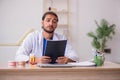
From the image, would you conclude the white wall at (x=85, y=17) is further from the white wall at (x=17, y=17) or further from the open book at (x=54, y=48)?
the open book at (x=54, y=48)

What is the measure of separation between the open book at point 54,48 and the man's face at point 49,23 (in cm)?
54

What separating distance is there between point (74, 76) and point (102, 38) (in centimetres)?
404

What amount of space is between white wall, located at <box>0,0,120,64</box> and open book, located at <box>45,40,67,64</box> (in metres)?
3.38

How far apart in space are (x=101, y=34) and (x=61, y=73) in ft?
13.2

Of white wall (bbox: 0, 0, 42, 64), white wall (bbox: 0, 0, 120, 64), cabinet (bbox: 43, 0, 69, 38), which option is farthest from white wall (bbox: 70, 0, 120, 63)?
white wall (bbox: 0, 0, 42, 64)

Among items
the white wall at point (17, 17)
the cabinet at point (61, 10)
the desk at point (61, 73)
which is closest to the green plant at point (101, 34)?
the cabinet at point (61, 10)

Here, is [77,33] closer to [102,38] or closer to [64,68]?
[102,38]

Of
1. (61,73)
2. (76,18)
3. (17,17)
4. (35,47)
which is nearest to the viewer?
(61,73)

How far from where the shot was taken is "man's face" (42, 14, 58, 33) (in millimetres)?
2756

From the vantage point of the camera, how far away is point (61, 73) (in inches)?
76.8

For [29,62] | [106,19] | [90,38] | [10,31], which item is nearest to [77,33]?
[90,38]

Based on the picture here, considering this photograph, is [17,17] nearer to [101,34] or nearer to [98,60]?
[101,34]

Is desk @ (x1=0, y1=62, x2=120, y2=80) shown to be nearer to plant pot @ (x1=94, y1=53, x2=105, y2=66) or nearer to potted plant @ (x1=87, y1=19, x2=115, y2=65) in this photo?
plant pot @ (x1=94, y1=53, x2=105, y2=66)

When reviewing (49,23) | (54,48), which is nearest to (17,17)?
(49,23)
